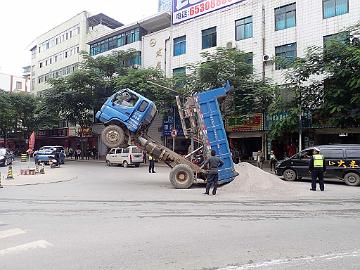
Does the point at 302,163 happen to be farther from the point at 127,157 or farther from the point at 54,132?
the point at 54,132

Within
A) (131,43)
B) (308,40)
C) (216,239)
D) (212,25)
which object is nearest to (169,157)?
(216,239)

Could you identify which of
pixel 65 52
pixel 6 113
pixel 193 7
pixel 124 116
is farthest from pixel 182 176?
pixel 65 52

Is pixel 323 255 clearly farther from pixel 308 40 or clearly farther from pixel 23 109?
pixel 23 109

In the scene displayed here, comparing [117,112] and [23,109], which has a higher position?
[23,109]

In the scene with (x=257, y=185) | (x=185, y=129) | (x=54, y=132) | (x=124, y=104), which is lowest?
(x=257, y=185)

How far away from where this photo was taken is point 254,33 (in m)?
30.2

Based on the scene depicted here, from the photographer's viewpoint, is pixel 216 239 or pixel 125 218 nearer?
pixel 216 239

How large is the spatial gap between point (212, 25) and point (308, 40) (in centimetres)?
917

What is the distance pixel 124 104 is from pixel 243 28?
61.3ft

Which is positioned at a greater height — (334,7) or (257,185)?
(334,7)

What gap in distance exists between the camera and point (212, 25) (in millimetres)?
33188

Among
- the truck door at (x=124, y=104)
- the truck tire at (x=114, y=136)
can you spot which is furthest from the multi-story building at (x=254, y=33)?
the truck tire at (x=114, y=136)

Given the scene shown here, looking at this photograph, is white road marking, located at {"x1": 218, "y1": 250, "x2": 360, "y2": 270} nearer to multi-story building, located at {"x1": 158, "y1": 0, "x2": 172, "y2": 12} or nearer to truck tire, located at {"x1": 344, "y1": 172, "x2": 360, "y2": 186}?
truck tire, located at {"x1": 344, "y1": 172, "x2": 360, "y2": 186}

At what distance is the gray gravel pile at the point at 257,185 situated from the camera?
13.2 m
